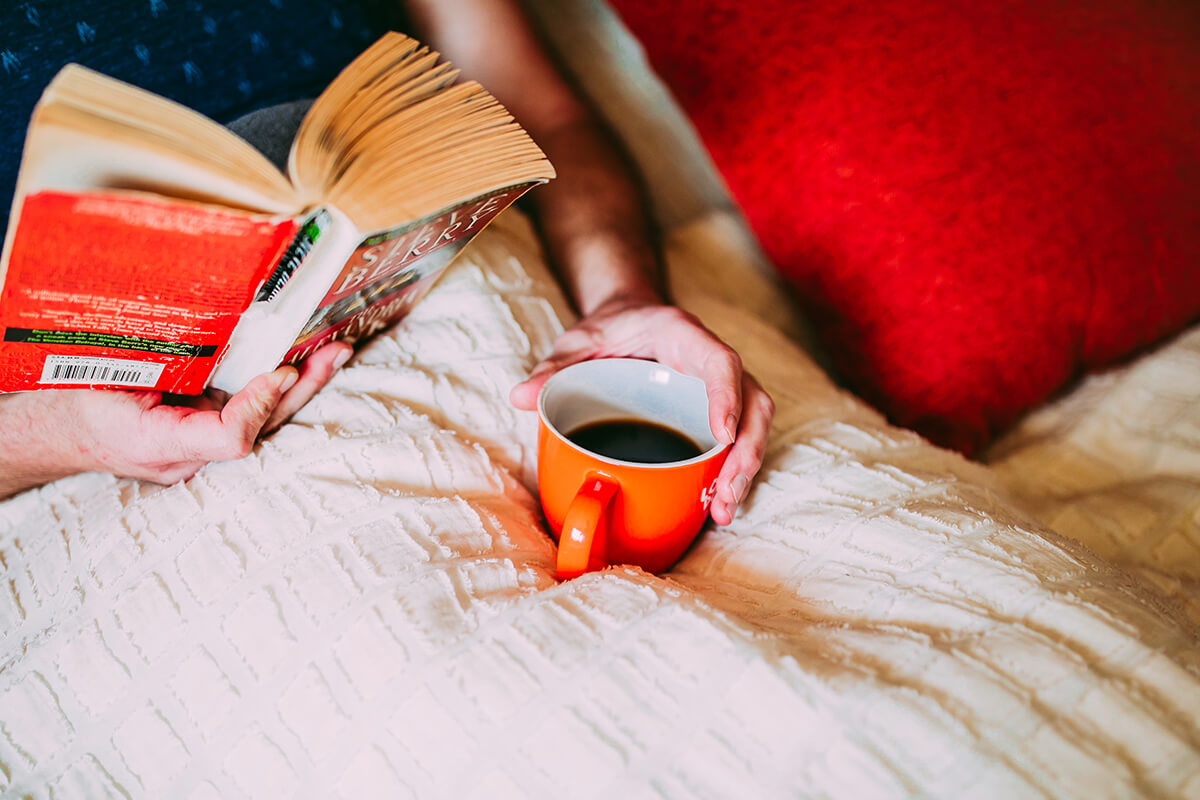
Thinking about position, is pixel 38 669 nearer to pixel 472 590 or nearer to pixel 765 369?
pixel 472 590

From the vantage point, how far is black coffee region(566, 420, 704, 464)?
1.76ft

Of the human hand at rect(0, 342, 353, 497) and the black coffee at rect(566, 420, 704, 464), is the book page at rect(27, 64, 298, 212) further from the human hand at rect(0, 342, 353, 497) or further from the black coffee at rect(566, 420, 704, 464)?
the black coffee at rect(566, 420, 704, 464)

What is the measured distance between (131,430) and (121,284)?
0.13 m

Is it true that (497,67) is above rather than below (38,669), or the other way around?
above

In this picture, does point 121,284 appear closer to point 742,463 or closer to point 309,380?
point 309,380

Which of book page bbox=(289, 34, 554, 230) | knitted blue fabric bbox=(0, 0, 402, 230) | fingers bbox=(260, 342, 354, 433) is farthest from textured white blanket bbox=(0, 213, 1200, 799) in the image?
knitted blue fabric bbox=(0, 0, 402, 230)

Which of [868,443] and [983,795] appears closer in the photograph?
[983,795]

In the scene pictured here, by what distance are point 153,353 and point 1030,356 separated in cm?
74

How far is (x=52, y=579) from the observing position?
438 millimetres

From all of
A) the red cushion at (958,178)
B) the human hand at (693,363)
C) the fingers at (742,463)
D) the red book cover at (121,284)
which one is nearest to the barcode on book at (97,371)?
the red book cover at (121,284)

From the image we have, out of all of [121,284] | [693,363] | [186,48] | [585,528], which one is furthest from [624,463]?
[186,48]

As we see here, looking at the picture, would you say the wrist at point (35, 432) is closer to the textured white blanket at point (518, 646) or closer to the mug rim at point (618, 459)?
the textured white blanket at point (518, 646)

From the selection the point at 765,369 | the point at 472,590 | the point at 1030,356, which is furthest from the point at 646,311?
the point at 1030,356

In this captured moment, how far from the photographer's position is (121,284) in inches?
14.5
